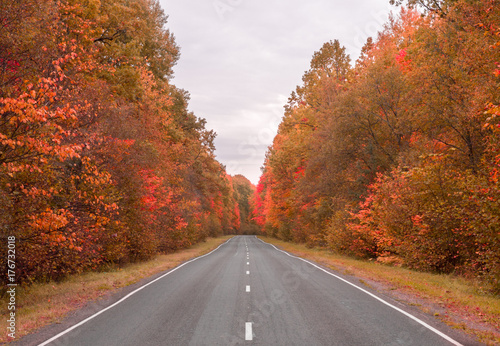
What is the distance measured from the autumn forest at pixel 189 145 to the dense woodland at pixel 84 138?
8 centimetres

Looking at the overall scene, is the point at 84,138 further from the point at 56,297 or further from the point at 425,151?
the point at 425,151

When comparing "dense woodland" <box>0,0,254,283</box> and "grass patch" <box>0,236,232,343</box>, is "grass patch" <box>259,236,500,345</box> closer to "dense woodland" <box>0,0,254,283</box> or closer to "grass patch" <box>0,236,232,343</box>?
"dense woodland" <box>0,0,254,283</box>

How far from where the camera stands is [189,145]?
129 ft

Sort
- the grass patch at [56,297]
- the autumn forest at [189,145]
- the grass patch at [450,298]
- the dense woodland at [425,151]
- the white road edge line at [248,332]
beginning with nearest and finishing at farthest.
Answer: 1. the white road edge line at [248,332]
2. the grass patch at [450,298]
3. the grass patch at [56,297]
4. the autumn forest at [189,145]
5. the dense woodland at [425,151]

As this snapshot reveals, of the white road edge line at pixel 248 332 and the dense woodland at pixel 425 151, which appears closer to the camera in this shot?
the white road edge line at pixel 248 332

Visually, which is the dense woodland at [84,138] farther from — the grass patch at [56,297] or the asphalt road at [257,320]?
the asphalt road at [257,320]

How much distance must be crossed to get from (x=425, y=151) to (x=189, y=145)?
1007 inches

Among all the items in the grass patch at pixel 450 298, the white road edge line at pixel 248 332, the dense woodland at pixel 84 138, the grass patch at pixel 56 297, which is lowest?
the grass patch at pixel 450 298

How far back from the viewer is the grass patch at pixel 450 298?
771 cm

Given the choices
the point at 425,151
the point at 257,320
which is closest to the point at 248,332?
the point at 257,320

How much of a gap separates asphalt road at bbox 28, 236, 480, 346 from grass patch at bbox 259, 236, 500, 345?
0.54 meters

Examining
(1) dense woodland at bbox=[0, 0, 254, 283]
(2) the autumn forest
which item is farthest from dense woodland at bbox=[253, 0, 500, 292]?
(1) dense woodland at bbox=[0, 0, 254, 283]

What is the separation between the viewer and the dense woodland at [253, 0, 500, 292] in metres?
13.6

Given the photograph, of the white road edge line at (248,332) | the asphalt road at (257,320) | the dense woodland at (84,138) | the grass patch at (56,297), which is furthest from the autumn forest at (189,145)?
the white road edge line at (248,332)
